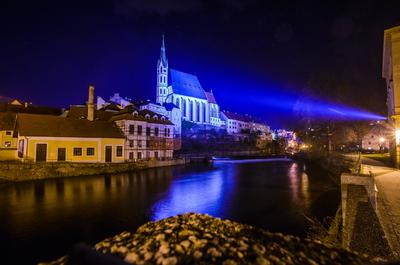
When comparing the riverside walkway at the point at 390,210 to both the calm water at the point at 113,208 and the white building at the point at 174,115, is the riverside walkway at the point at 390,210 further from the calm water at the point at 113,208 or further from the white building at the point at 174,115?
the white building at the point at 174,115

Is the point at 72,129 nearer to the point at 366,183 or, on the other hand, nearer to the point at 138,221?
the point at 138,221

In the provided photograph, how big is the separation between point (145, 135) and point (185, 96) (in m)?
56.9

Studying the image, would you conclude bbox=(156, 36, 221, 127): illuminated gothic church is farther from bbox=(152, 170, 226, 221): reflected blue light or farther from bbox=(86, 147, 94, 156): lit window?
bbox=(152, 170, 226, 221): reflected blue light

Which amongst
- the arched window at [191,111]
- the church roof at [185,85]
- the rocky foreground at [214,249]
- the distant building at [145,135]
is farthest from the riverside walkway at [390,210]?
the arched window at [191,111]

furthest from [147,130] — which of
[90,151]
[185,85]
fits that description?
[185,85]

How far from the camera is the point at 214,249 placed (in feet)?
14.7

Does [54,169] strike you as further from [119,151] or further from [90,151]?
[119,151]

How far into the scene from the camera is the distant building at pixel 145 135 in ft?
125

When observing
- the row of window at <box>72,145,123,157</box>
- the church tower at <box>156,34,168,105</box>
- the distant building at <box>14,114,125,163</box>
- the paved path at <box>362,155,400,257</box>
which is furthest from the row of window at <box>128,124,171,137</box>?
the church tower at <box>156,34,168,105</box>

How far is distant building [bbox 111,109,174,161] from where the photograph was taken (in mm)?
38219

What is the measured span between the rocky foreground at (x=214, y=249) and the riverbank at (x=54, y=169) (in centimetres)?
2595

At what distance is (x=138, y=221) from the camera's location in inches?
508

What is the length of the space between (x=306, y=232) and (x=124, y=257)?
9620mm

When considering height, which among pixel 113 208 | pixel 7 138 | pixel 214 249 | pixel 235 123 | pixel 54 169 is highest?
pixel 235 123
